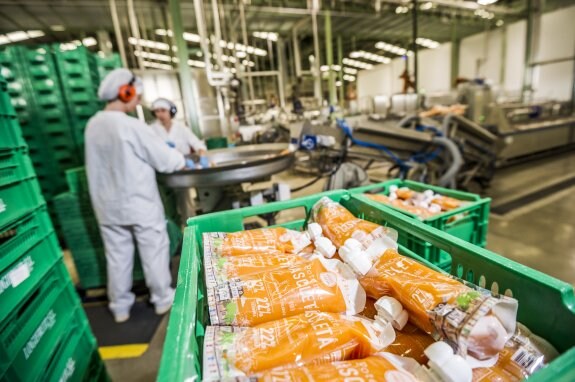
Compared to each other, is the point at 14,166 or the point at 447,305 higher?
the point at 14,166

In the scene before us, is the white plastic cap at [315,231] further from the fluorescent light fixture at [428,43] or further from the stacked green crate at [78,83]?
the fluorescent light fixture at [428,43]

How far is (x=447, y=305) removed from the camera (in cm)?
50

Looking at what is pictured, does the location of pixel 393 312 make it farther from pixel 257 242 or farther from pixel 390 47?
pixel 390 47

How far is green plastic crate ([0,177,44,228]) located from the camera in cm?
98

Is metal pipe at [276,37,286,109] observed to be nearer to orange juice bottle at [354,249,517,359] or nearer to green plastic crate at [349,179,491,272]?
green plastic crate at [349,179,491,272]

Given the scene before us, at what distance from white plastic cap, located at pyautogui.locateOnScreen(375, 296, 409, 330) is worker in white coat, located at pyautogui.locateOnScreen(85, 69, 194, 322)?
150 cm

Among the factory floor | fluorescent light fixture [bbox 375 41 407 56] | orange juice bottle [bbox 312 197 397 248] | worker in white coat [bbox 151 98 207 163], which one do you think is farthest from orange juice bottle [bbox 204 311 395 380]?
fluorescent light fixture [bbox 375 41 407 56]

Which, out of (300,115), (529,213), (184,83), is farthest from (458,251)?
(300,115)

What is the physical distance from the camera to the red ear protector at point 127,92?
181cm

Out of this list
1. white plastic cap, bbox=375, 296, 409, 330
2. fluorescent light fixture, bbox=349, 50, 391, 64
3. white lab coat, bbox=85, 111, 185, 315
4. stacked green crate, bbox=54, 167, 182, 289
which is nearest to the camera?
white plastic cap, bbox=375, 296, 409, 330

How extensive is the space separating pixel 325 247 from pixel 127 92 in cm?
172

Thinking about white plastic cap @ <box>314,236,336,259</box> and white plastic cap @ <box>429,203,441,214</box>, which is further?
white plastic cap @ <box>429,203,441,214</box>

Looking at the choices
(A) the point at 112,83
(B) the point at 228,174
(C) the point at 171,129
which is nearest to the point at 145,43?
A: (C) the point at 171,129

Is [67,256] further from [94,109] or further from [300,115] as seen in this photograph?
[300,115]
